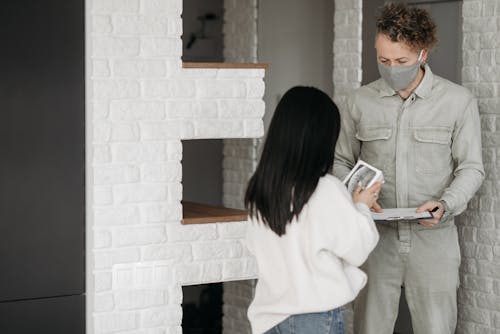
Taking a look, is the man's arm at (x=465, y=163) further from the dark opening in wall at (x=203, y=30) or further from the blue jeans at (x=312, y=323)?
the dark opening in wall at (x=203, y=30)

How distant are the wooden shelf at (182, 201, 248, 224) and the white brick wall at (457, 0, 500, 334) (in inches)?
40.0

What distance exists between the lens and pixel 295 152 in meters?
2.60

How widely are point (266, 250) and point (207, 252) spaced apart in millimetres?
887

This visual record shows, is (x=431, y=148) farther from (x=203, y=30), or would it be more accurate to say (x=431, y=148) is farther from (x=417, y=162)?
(x=203, y=30)

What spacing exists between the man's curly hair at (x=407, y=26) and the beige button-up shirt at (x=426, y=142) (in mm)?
143

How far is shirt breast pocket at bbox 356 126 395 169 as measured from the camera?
3.50 metres

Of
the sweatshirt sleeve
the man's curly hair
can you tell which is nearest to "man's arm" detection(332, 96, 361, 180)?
the man's curly hair

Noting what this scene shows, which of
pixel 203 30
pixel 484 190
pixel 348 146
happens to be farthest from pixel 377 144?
pixel 203 30

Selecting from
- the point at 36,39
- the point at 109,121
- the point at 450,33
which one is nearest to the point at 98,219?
the point at 109,121

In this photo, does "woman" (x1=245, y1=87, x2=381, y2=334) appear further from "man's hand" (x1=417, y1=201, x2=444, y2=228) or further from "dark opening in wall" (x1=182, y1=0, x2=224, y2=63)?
"dark opening in wall" (x1=182, y1=0, x2=224, y2=63)

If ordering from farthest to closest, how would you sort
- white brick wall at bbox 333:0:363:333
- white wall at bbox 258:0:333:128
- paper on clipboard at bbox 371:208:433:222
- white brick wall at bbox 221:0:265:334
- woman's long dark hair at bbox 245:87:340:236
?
white wall at bbox 258:0:333:128
white brick wall at bbox 221:0:265:334
white brick wall at bbox 333:0:363:333
paper on clipboard at bbox 371:208:433:222
woman's long dark hair at bbox 245:87:340:236

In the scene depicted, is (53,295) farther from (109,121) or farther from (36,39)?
(36,39)

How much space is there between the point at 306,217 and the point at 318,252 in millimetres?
110

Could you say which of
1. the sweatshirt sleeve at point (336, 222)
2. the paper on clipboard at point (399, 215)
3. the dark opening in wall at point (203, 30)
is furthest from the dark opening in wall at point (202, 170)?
the sweatshirt sleeve at point (336, 222)
